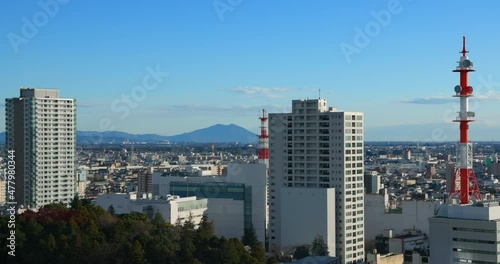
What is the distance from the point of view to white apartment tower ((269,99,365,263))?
2069 centimetres

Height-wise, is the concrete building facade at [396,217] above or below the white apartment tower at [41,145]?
below

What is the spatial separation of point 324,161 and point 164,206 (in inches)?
208

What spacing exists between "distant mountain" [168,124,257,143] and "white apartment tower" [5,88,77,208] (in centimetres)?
9394

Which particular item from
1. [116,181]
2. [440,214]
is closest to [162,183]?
[440,214]

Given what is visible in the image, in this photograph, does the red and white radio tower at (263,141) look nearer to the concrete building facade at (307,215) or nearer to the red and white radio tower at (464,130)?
the concrete building facade at (307,215)

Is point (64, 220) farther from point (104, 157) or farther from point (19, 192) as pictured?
point (104, 157)

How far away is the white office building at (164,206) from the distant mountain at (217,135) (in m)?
99.0

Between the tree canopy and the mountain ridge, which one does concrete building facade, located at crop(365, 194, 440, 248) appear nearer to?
the tree canopy

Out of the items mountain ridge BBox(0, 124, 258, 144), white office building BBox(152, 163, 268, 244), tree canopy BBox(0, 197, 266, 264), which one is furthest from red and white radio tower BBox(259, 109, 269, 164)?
mountain ridge BBox(0, 124, 258, 144)

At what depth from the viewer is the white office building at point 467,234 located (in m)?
13.0

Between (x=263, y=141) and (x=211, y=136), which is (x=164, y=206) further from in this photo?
(x=211, y=136)

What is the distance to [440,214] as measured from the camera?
1391 cm

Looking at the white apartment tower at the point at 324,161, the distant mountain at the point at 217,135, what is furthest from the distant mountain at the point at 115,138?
the white apartment tower at the point at 324,161

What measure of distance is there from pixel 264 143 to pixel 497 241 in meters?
16.6
